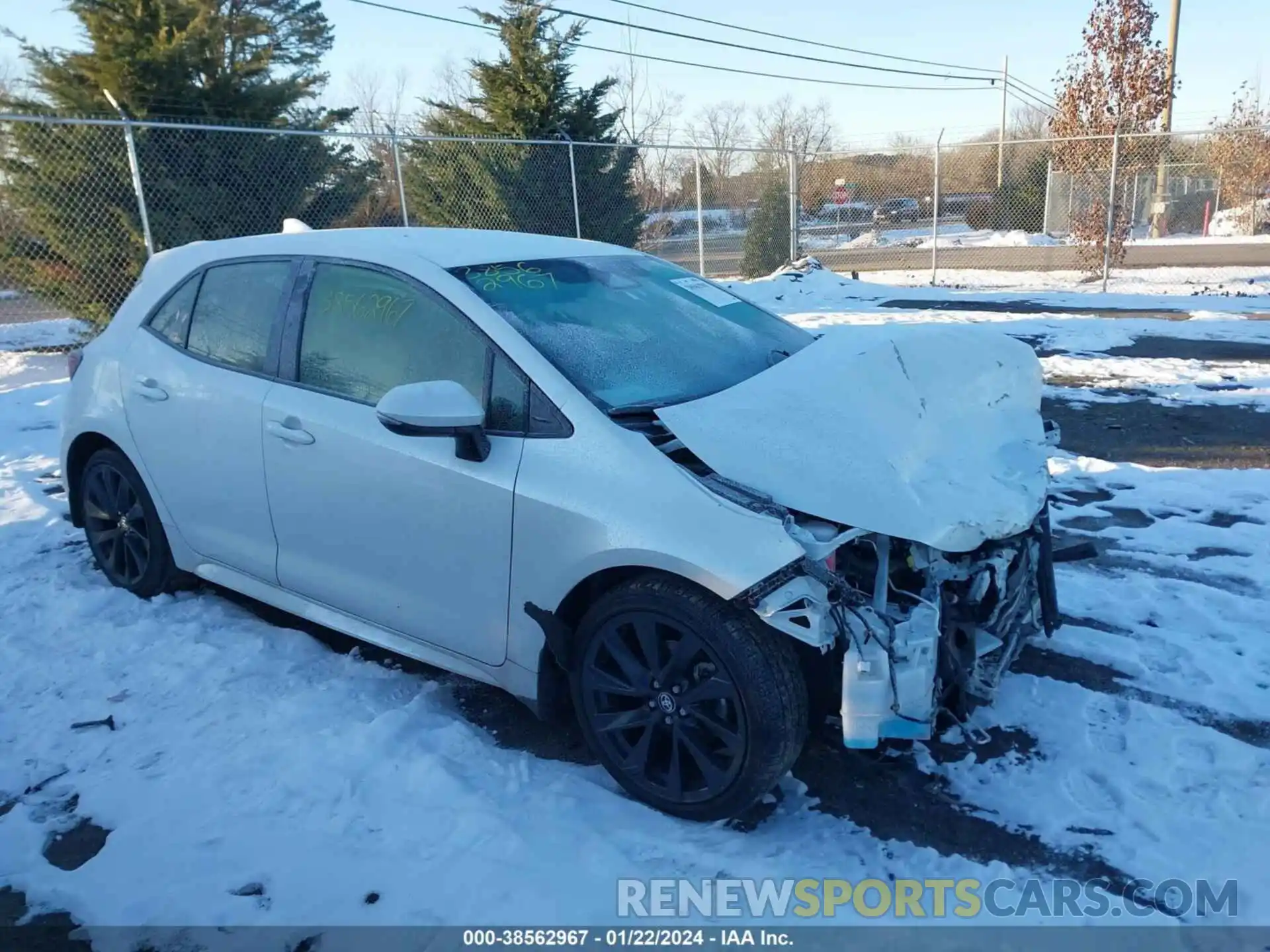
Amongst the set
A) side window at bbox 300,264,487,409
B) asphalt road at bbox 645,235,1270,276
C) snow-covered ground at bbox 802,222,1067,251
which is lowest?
side window at bbox 300,264,487,409

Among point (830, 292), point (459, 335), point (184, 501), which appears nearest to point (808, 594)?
point (459, 335)

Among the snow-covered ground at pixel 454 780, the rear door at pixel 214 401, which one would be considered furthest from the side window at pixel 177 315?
the snow-covered ground at pixel 454 780

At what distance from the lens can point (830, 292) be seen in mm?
14953

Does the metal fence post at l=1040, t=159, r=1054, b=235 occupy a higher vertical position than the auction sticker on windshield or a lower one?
higher

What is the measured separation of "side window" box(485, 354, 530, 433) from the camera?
3002mm

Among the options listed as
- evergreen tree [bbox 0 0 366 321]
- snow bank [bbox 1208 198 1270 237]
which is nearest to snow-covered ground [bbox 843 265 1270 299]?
snow bank [bbox 1208 198 1270 237]

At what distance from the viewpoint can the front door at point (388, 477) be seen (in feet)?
9.97

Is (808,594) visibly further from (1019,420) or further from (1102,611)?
(1102,611)

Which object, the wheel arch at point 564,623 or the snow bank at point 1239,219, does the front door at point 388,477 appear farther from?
the snow bank at point 1239,219

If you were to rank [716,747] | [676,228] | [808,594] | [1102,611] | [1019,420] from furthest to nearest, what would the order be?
[676,228] → [1102,611] → [1019,420] → [716,747] → [808,594]

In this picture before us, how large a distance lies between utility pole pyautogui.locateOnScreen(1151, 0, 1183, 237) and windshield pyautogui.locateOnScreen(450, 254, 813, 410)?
1356 centimetres

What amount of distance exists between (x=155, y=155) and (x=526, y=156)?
17.5 feet

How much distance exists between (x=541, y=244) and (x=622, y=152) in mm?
13363

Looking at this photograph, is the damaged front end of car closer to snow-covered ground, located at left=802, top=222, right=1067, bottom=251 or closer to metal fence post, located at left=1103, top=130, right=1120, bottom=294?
metal fence post, located at left=1103, top=130, right=1120, bottom=294
